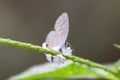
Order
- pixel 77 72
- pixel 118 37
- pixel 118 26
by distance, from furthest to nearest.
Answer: pixel 118 26 → pixel 118 37 → pixel 77 72

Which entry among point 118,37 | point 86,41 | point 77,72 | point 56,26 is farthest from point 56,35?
point 86,41

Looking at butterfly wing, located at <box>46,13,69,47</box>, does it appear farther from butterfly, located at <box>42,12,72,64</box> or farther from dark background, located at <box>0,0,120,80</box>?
dark background, located at <box>0,0,120,80</box>

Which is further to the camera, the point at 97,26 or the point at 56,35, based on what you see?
the point at 97,26

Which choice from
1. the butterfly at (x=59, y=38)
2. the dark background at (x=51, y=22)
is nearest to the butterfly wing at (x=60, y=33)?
the butterfly at (x=59, y=38)

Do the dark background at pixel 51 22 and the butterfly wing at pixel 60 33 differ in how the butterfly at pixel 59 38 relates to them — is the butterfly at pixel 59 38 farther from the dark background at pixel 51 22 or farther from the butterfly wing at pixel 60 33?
the dark background at pixel 51 22

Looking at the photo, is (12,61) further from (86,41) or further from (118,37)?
(118,37)

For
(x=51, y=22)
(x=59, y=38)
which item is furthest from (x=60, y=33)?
(x=51, y=22)

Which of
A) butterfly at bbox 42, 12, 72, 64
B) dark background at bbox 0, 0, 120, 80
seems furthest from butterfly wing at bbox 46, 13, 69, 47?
dark background at bbox 0, 0, 120, 80
